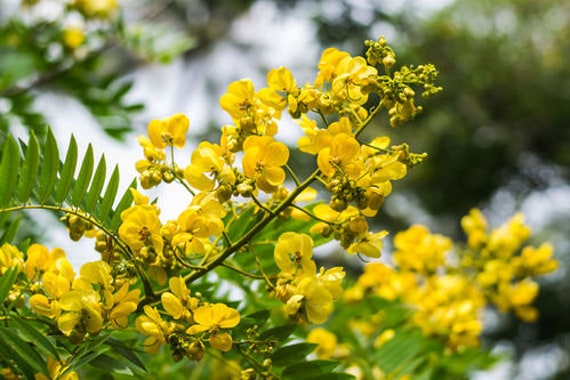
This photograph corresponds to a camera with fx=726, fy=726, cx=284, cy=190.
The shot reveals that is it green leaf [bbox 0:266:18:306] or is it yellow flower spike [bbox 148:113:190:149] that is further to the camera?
yellow flower spike [bbox 148:113:190:149]

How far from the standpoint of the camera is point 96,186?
0.61m

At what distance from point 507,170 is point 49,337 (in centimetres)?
706

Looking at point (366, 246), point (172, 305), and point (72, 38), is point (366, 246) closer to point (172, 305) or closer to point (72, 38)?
point (172, 305)

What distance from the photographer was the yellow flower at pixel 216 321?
579mm

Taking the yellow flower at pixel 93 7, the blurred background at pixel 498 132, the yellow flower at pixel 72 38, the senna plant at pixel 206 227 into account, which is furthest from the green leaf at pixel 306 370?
the blurred background at pixel 498 132

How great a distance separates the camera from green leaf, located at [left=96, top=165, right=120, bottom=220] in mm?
617

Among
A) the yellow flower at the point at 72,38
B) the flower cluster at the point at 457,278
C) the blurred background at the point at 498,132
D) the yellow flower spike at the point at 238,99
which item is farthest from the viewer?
the blurred background at the point at 498,132

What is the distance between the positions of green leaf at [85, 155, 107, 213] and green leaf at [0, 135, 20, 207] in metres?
0.06

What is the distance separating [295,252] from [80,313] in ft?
0.59

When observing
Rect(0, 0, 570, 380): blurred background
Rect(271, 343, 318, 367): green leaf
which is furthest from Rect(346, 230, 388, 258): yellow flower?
Rect(0, 0, 570, 380): blurred background

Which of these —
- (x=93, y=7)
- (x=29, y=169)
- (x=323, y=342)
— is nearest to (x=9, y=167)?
(x=29, y=169)

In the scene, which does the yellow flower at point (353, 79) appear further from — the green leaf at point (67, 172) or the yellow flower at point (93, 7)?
the yellow flower at point (93, 7)

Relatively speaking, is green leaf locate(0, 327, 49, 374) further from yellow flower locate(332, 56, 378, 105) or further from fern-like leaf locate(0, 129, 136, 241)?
yellow flower locate(332, 56, 378, 105)

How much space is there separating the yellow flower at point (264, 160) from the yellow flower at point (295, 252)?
0.15 ft
